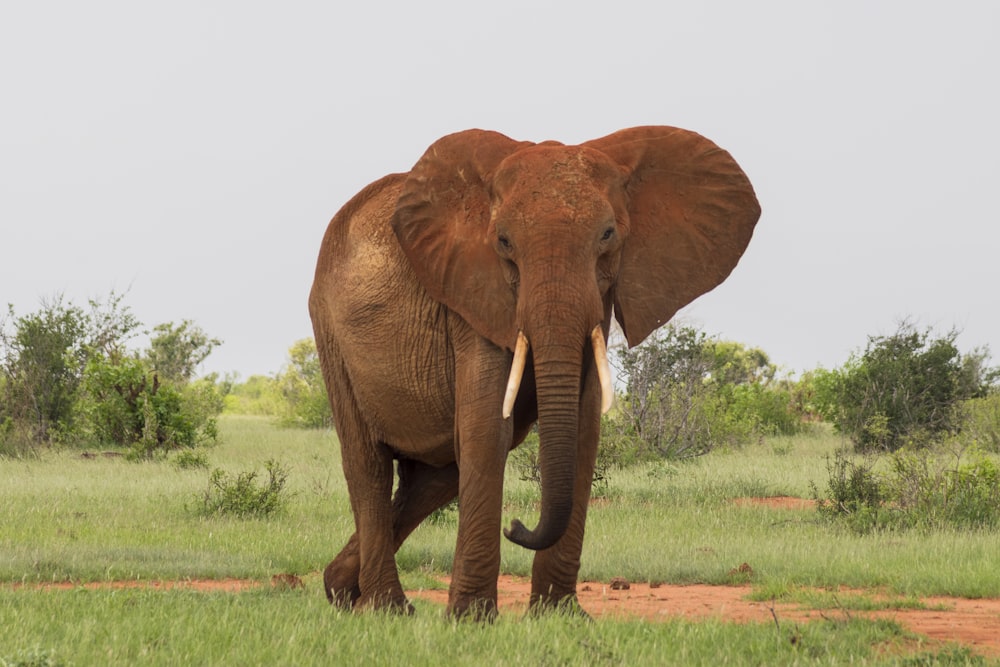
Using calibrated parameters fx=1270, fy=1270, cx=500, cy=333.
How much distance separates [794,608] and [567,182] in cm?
386

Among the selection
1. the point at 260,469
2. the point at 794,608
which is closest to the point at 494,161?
the point at 794,608

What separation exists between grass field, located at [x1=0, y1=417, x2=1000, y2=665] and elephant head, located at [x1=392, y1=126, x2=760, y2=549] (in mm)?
1020

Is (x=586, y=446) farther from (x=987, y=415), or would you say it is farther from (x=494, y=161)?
(x=987, y=415)

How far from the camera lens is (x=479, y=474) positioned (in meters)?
6.88

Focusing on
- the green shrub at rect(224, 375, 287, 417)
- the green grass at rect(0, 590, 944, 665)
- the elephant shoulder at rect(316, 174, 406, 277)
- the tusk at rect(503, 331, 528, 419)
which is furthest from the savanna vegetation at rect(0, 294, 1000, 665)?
the green shrub at rect(224, 375, 287, 417)

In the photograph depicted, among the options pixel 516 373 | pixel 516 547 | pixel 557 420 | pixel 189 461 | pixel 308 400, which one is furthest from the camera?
pixel 308 400

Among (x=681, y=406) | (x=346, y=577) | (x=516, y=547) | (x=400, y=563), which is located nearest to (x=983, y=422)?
(x=681, y=406)

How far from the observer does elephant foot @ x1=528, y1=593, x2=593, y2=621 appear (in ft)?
23.6

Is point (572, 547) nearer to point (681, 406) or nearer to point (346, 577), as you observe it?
point (346, 577)

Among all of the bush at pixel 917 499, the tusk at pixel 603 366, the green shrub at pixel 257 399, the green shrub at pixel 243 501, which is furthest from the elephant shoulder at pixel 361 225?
the green shrub at pixel 257 399

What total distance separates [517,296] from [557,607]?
6.25 ft

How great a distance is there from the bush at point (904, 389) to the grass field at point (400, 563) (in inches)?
200

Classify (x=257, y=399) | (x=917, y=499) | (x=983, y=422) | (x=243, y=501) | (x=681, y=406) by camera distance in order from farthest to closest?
(x=257, y=399), (x=983, y=422), (x=681, y=406), (x=243, y=501), (x=917, y=499)

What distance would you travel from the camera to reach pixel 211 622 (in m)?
7.27
